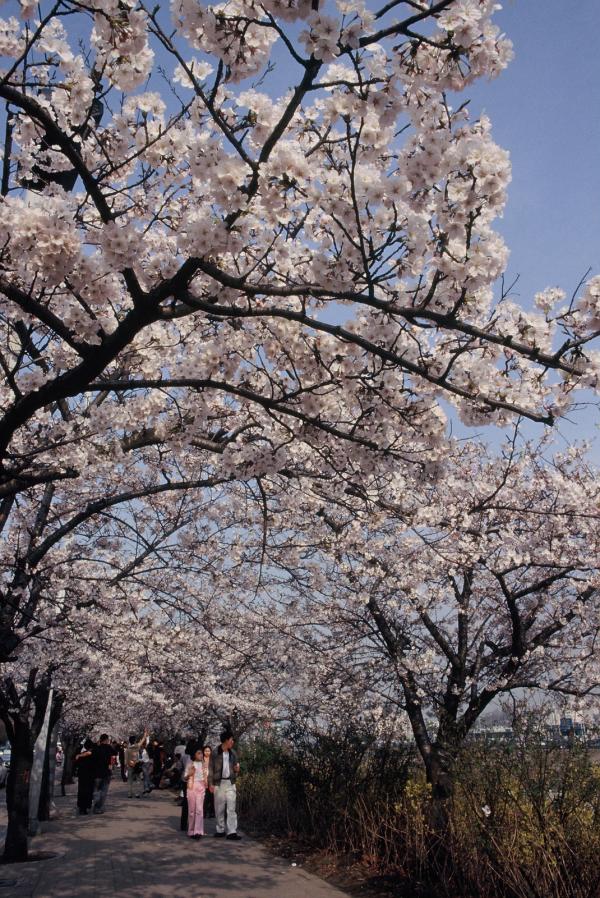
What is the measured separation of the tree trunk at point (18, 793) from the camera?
33.6ft

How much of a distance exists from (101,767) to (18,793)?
779cm

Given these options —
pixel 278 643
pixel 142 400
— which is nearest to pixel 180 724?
pixel 278 643

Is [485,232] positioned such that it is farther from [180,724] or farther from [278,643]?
[180,724]

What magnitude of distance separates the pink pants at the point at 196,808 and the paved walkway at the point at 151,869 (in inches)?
8.8

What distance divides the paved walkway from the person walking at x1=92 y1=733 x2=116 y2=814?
2420 millimetres

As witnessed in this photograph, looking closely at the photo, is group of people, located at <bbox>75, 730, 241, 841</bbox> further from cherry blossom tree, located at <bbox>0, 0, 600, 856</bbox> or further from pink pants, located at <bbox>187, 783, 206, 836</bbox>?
cherry blossom tree, located at <bbox>0, 0, 600, 856</bbox>

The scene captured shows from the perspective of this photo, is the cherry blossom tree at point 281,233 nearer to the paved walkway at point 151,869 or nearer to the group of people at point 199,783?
the paved walkway at point 151,869

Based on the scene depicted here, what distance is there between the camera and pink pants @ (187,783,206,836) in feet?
41.2

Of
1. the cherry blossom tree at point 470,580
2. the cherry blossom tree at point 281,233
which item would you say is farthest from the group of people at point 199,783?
the cherry blossom tree at point 281,233

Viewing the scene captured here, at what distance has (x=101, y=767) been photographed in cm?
1756

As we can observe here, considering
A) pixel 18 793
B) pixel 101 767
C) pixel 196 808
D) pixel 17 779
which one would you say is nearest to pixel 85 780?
pixel 101 767

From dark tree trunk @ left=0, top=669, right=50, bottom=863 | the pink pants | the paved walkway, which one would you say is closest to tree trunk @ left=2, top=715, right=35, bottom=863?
dark tree trunk @ left=0, top=669, right=50, bottom=863

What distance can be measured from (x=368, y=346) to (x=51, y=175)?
400 cm

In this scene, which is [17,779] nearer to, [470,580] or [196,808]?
[196,808]
